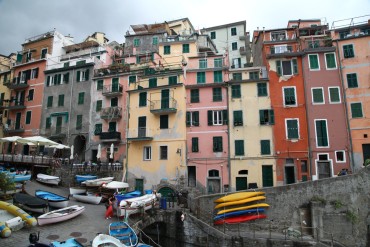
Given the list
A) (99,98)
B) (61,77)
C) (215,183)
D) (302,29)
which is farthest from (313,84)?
(61,77)

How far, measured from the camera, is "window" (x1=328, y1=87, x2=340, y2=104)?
2838 cm

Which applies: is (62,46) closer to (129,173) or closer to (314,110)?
(129,173)

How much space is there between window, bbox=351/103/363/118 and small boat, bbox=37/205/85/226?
26208 millimetres

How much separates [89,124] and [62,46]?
57.2ft

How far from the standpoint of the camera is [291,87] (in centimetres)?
2962

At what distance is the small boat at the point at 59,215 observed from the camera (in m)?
17.1

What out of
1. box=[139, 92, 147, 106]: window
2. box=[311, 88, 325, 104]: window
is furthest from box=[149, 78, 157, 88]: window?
box=[311, 88, 325, 104]: window

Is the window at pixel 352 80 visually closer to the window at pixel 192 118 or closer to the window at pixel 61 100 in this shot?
the window at pixel 192 118

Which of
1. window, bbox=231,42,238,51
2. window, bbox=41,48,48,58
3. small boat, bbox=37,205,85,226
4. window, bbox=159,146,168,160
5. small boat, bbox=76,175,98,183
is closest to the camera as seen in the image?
small boat, bbox=37,205,85,226

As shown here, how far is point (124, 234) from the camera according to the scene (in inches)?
642

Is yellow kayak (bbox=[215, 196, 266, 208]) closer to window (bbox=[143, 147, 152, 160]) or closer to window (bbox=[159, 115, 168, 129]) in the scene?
window (bbox=[143, 147, 152, 160])

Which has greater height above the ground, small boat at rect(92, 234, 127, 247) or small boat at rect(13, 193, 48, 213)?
small boat at rect(13, 193, 48, 213)

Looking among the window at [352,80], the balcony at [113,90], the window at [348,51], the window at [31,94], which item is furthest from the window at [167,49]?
the window at [352,80]

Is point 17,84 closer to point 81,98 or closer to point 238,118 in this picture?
point 81,98
